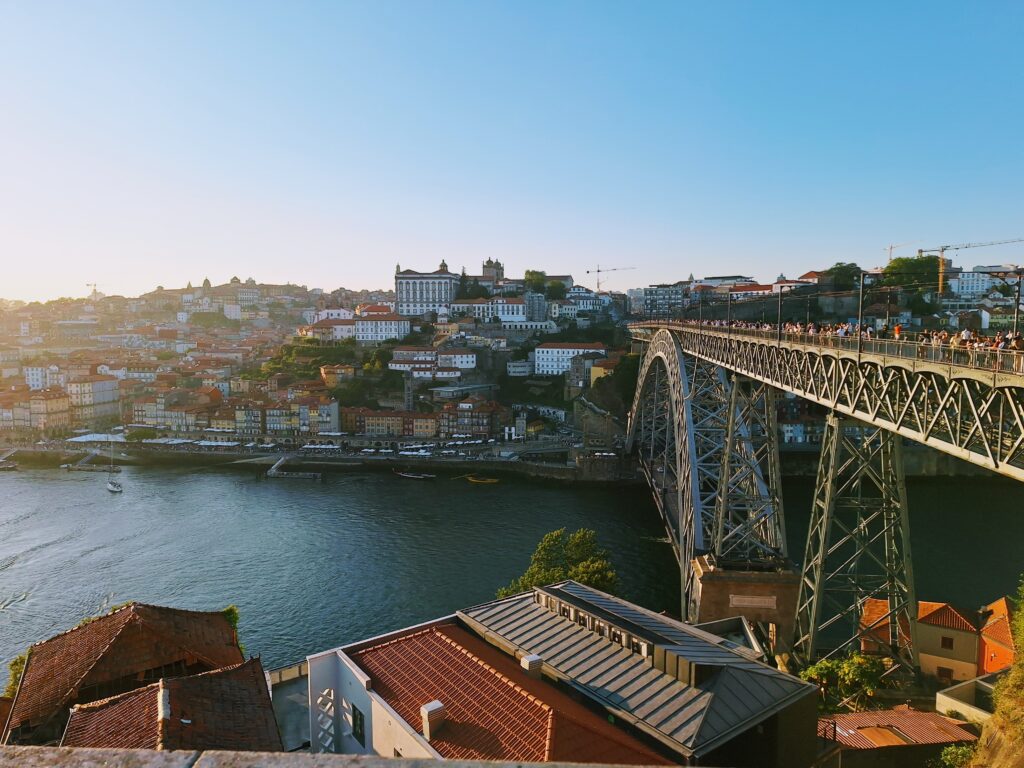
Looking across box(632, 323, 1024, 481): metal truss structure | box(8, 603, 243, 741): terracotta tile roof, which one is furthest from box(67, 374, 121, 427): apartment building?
box(632, 323, 1024, 481): metal truss structure

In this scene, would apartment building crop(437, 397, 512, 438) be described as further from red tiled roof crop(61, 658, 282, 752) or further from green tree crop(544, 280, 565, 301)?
red tiled roof crop(61, 658, 282, 752)

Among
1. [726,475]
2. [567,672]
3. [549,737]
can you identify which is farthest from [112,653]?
[726,475]

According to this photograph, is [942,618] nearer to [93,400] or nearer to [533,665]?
[533,665]

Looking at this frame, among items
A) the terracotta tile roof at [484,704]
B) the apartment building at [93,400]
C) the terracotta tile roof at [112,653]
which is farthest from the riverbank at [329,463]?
the terracotta tile roof at [484,704]

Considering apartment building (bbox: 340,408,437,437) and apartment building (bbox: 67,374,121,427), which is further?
apartment building (bbox: 67,374,121,427)

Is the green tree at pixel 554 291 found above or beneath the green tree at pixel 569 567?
above

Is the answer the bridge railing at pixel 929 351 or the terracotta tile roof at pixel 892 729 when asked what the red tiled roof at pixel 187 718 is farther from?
the bridge railing at pixel 929 351

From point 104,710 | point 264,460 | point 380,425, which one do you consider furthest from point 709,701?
point 380,425
